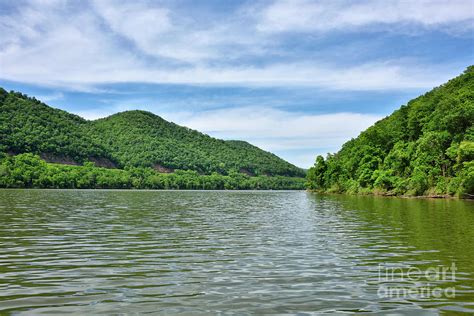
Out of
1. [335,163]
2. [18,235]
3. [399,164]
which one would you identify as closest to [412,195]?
[399,164]

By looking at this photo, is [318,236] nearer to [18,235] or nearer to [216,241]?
[216,241]

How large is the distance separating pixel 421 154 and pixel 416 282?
Result: 83.2 meters

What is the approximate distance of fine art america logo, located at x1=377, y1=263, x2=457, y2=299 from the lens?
11.5 metres

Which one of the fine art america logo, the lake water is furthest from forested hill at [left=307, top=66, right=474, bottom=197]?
the fine art america logo

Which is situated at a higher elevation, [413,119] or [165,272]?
[413,119]

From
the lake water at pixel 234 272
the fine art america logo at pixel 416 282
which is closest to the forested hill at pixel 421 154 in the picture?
the lake water at pixel 234 272

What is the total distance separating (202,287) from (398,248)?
1099 cm

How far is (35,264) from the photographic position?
15219 mm

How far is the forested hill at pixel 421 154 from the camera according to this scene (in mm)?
78000

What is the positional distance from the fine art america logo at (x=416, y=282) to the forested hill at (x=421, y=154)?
194ft

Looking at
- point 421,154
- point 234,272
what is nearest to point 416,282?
point 234,272

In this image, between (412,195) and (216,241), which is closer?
(216,241)

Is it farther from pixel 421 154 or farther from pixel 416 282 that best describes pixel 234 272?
pixel 421 154

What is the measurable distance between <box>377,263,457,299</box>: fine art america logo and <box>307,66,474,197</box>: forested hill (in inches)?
2334
